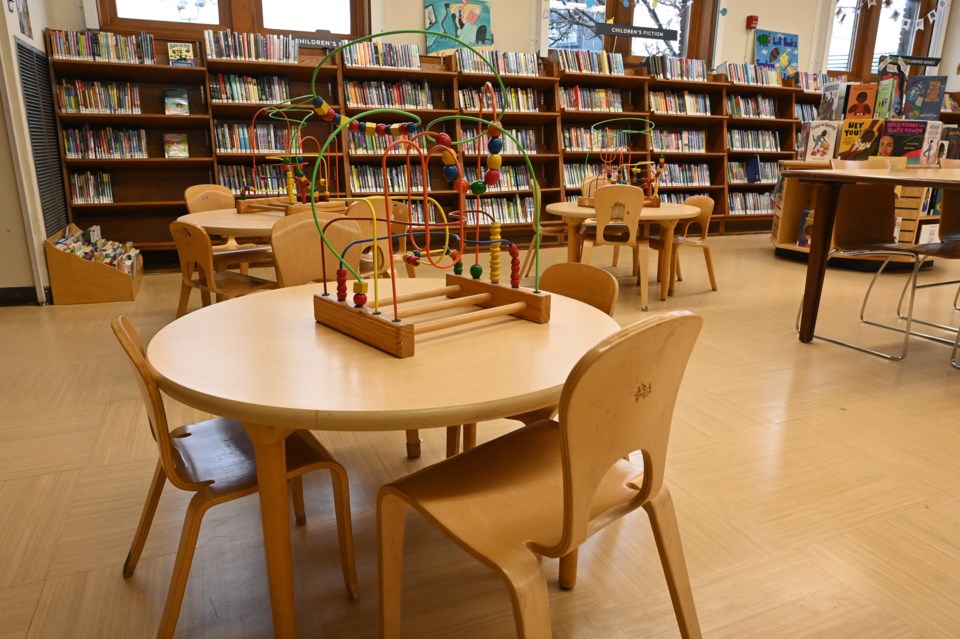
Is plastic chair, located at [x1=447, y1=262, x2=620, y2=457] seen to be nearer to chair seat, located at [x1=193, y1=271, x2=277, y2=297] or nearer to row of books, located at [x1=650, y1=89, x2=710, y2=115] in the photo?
chair seat, located at [x1=193, y1=271, x2=277, y2=297]

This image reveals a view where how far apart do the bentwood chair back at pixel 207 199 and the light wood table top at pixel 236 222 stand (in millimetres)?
531

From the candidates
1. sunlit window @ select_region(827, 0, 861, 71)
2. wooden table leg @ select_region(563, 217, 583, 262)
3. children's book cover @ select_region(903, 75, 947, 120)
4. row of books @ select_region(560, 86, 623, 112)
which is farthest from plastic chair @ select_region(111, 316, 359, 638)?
sunlit window @ select_region(827, 0, 861, 71)

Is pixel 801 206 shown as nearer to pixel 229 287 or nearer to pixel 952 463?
pixel 952 463

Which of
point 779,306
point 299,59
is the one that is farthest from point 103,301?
point 779,306

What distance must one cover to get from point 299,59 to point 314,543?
4.67m

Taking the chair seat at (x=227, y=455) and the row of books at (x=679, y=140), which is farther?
the row of books at (x=679, y=140)

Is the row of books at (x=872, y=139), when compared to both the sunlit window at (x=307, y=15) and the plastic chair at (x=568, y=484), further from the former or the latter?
the plastic chair at (x=568, y=484)

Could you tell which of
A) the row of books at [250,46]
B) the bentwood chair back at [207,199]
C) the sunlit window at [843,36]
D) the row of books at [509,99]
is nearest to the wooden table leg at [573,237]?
the row of books at [509,99]

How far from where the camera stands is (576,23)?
6582 millimetres

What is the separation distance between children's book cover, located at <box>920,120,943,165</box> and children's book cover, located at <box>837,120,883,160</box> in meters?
0.35

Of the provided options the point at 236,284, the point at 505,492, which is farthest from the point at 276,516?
the point at 236,284

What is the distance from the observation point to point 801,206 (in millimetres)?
5410

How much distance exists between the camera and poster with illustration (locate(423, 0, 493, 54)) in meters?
5.88

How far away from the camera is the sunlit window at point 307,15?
5.53 m
